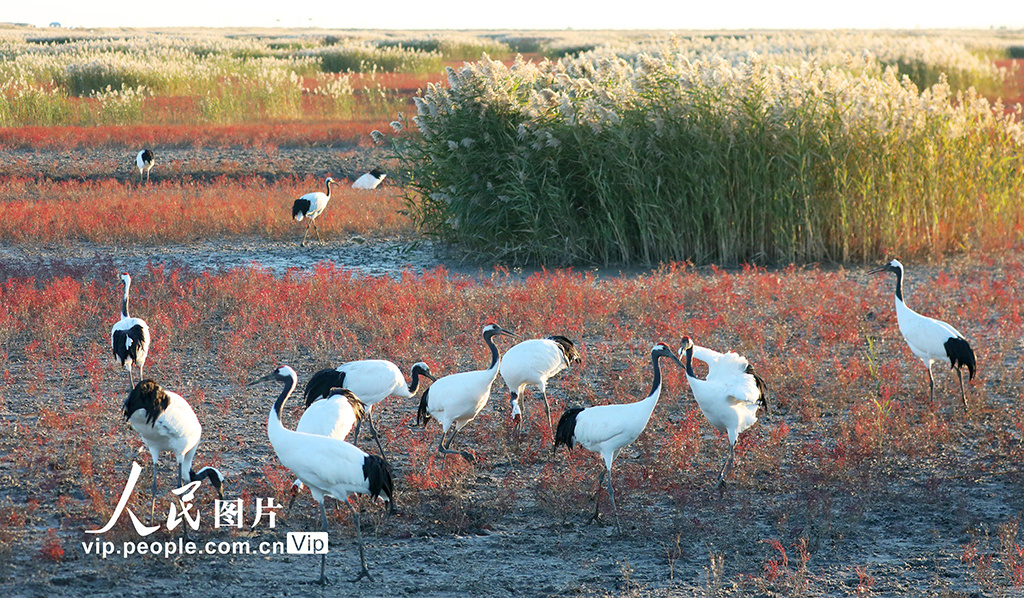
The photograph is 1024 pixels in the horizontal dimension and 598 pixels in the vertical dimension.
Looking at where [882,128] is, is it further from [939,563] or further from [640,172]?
[939,563]

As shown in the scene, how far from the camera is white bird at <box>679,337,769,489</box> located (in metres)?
6.27

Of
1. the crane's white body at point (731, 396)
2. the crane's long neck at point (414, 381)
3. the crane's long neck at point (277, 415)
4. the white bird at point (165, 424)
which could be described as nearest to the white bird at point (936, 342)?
the crane's white body at point (731, 396)

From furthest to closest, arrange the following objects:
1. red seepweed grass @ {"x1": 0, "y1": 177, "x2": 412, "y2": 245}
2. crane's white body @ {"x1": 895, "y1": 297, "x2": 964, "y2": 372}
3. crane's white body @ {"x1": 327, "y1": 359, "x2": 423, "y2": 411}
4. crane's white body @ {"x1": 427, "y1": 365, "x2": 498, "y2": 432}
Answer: red seepweed grass @ {"x1": 0, "y1": 177, "x2": 412, "y2": 245} < crane's white body @ {"x1": 895, "y1": 297, "x2": 964, "y2": 372} < crane's white body @ {"x1": 327, "y1": 359, "x2": 423, "y2": 411} < crane's white body @ {"x1": 427, "y1": 365, "x2": 498, "y2": 432}

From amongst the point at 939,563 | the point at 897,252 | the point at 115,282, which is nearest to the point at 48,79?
the point at 115,282

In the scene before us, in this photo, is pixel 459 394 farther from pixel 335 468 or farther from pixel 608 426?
pixel 335 468

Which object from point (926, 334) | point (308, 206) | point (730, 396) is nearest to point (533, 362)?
point (730, 396)

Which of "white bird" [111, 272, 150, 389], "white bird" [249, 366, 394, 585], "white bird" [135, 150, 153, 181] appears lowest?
"white bird" [249, 366, 394, 585]

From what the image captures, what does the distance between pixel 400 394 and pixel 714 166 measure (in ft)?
21.9

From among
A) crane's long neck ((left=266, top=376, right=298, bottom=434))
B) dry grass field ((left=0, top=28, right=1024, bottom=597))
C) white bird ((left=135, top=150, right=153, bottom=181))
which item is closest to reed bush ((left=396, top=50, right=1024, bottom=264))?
dry grass field ((left=0, top=28, right=1024, bottom=597))

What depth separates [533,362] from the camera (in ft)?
23.8

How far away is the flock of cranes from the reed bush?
16.5 feet

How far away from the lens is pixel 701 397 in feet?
20.8

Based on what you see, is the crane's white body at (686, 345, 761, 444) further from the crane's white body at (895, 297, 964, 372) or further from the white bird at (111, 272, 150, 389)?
the white bird at (111, 272, 150, 389)

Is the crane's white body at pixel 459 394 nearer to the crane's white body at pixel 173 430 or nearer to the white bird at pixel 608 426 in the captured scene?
the white bird at pixel 608 426
